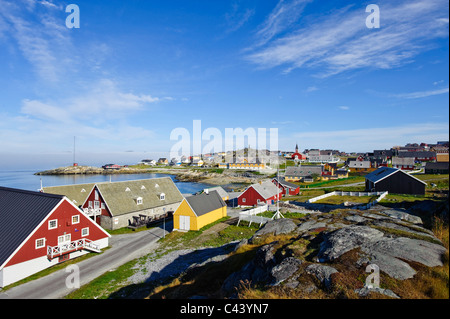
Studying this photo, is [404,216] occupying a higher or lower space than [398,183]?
higher

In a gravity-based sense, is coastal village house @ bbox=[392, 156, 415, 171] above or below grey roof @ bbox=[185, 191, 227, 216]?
above

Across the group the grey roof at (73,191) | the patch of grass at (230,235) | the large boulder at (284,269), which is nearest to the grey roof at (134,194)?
the grey roof at (73,191)

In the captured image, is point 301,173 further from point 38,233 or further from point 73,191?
point 38,233

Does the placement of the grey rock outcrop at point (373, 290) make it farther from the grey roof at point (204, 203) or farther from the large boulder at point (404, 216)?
the grey roof at point (204, 203)

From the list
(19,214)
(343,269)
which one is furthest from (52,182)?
(343,269)

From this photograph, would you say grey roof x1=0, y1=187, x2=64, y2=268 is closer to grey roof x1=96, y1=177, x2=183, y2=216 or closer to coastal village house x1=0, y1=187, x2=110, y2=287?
coastal village house x1=0, y1=187, x2=110, y2=287

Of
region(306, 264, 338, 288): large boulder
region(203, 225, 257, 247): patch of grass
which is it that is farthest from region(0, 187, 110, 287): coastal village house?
region(306, 264, 338, 288): large boulder
